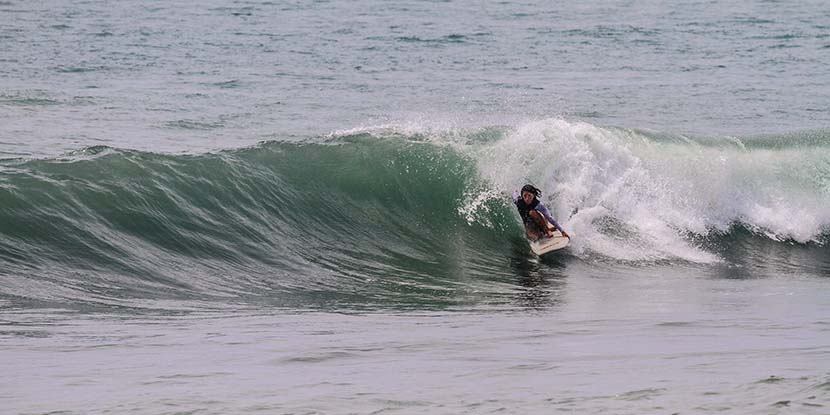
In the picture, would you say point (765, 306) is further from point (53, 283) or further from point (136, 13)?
point (136, 13)

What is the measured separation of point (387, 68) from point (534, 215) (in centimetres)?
1355

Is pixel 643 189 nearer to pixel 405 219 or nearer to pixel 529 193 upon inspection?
pixel 529 193

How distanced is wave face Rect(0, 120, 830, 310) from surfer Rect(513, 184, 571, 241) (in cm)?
40

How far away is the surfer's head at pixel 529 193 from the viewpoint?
14.2m

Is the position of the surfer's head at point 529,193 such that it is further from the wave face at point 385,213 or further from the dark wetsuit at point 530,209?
the wave face at point 385,213

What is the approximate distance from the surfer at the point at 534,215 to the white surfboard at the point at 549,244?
62 millimetres

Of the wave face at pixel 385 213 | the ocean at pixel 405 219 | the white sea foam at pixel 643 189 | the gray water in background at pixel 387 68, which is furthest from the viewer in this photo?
the gray water in background at pixel 387 68

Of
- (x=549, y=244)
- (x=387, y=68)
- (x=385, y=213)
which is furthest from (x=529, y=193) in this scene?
(x=387, y=68)

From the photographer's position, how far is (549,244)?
14.4 meters

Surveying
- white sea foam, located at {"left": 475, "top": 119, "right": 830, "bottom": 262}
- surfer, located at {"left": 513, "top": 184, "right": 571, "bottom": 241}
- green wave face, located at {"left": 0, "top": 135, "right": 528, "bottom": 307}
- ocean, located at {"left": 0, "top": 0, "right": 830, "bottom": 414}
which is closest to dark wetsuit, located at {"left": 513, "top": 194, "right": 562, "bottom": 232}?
surfer, located at {"left": 513, "top": 184, "right": 571, "bottom": 241}

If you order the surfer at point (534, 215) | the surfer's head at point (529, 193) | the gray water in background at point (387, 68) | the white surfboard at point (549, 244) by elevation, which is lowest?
the white surfboard at point (549, 244)

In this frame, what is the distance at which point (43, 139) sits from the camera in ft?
57.4

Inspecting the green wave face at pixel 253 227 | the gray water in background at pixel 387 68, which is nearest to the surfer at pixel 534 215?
the green wave face at pixel 253 227

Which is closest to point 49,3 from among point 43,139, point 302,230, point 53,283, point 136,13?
point 136,13
